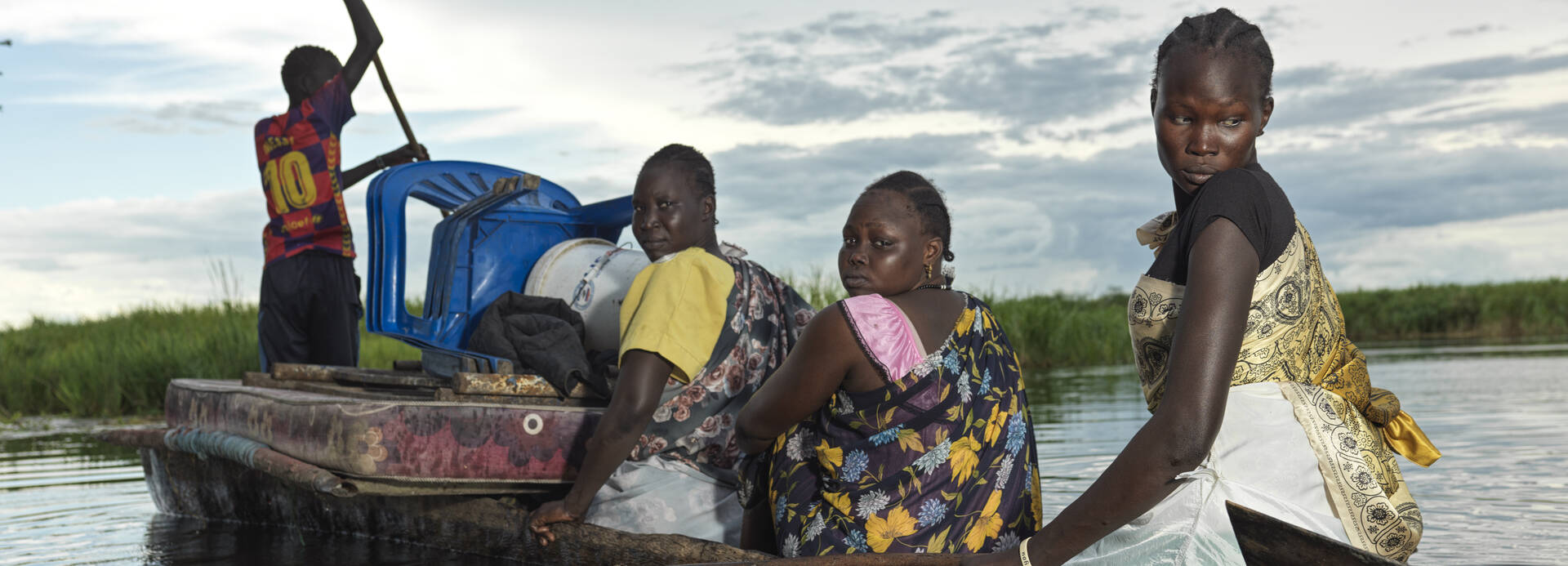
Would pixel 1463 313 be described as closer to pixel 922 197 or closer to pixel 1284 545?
pixel 922 197

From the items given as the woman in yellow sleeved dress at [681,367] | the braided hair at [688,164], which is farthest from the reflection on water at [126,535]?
the braided hair at [688,164]

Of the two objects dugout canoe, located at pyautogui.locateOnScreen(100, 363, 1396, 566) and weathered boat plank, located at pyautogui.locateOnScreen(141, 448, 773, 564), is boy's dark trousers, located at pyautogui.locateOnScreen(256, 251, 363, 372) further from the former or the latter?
dugout canoe, located at pyautogui.locateOnScreen(100, 363, 1396, 566)

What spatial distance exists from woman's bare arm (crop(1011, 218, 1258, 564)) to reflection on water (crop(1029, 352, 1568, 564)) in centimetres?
290

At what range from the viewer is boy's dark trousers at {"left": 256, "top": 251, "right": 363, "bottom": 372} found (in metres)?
6.20

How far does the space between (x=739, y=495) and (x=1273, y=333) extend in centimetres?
141

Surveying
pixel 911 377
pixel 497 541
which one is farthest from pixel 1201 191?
pixel 497 541

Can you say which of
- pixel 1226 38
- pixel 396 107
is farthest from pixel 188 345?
pixel 1226 38

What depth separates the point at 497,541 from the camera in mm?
4105

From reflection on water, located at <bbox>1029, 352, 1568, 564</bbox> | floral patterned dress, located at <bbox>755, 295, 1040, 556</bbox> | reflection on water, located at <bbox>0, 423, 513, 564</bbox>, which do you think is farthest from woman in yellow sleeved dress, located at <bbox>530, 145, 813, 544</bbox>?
→ reflection on water, located at <bbox>1029, 352, 1568, 564</bbox>

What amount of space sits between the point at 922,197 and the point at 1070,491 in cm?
308

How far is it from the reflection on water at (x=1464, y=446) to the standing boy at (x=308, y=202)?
3.72m

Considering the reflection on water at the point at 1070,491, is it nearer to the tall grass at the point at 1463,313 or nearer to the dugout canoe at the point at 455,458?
the dugout canoe at the point at 455,458

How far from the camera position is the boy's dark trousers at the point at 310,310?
20.3ft

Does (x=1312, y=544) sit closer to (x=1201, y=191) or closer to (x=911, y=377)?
(x=1201, y=191)
